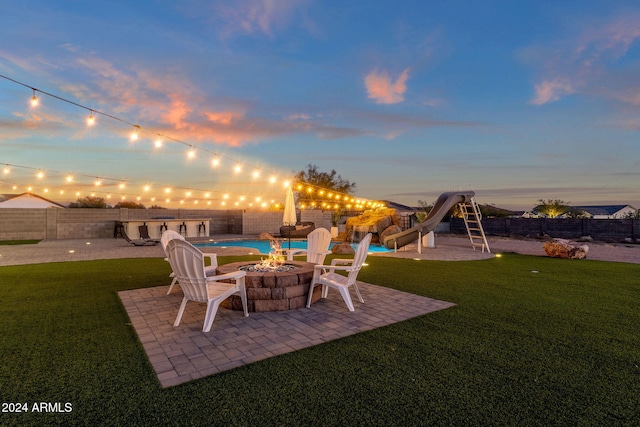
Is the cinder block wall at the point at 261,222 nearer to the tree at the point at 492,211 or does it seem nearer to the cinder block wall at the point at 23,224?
the cinder block wall at the point at 23,224

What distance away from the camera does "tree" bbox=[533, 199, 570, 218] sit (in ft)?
96.1

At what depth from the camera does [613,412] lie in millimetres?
1927

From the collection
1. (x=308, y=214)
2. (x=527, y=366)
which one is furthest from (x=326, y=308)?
(x=308, y=214)

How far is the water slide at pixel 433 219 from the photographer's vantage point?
11.2m

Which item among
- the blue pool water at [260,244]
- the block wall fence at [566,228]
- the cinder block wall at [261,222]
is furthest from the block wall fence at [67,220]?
the block wall fence at [566,228]

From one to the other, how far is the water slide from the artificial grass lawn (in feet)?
22.2

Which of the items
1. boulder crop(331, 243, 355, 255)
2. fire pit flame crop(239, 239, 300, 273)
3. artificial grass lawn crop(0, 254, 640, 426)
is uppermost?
fire pit flame crop(239, 239, 300, 273)

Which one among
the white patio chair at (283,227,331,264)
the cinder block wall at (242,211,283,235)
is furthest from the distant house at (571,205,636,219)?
the white patio chair at (283,227,331,264)

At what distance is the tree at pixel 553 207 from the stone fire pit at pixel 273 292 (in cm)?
3256

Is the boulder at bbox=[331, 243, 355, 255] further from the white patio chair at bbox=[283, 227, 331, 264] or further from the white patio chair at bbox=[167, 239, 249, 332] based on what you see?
the white patio chair at bbox=[167, 239, 249, 332]

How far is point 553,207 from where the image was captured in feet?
97.2

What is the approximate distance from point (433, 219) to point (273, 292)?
8.42m

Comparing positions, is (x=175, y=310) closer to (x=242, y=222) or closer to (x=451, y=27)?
(x=451, y=27)

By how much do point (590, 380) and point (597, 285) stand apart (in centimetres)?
446
